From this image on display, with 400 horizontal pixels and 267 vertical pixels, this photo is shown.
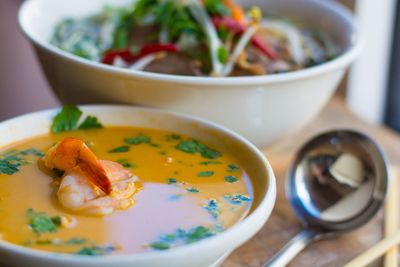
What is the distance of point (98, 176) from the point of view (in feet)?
3.44

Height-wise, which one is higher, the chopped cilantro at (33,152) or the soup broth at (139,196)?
the soup broth at (139,196)

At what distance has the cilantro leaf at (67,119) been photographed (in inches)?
51.1

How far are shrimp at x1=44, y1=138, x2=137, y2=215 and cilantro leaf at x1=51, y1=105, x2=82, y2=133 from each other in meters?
0.18

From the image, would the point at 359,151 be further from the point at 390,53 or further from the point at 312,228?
the point at 390,53

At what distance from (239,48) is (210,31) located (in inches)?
3.2

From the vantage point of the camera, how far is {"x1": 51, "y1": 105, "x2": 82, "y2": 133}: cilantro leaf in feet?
4.26

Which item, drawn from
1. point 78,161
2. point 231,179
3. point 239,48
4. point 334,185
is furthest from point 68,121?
point 334,185

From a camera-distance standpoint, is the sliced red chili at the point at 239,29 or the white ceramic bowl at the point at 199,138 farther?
the sliced red chili at the point at 239,29

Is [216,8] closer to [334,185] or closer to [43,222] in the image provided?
[334,185]

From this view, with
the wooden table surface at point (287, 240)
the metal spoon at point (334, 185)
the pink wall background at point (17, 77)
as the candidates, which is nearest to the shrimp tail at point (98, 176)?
the wooden table surface at point (287, 240)

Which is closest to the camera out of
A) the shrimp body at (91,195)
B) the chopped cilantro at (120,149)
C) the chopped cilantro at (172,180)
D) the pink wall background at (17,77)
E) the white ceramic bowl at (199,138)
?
the white ceramic bowl at (199,138)

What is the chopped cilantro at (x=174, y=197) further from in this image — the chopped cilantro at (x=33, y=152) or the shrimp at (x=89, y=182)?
the chopped cilantro at (x=33, y=152)

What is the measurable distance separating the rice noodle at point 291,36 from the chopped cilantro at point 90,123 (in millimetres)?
561

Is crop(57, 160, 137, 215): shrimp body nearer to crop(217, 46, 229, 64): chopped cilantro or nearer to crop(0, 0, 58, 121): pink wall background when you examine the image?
crop(217, 46, 229, 64): chopped cilantro
